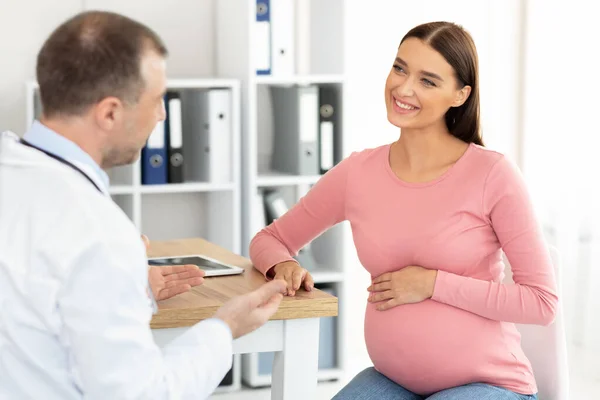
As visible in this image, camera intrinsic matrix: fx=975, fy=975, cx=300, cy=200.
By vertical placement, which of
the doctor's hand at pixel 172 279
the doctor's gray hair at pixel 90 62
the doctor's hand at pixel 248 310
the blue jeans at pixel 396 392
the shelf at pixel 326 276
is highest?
the doctor's gray hair at pixel 90 62

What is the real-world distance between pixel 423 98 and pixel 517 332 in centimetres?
55

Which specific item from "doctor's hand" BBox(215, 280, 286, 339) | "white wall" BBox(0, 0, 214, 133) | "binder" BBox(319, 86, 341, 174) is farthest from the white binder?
"doctor's hand" BBox(215, 280, 286, 339)

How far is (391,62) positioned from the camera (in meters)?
4.32

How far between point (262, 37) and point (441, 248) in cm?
192

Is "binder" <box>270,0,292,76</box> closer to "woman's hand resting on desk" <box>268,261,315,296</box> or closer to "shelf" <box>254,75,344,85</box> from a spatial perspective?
"shelf" <box>254,75,344,85</box>

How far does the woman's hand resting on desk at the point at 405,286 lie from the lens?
2.07 meters

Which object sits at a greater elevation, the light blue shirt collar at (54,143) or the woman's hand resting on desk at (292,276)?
the light blue shirt collar at (54,143)

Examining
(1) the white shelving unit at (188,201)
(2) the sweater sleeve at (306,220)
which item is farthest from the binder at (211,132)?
(2) the sweater sleeve at (306,220)

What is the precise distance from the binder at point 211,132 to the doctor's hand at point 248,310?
2.10 meters

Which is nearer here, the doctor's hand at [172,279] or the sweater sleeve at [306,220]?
the doctor's hand at [172,279]

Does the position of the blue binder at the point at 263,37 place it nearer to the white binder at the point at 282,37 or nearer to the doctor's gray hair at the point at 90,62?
the white binder at the point at 282,37

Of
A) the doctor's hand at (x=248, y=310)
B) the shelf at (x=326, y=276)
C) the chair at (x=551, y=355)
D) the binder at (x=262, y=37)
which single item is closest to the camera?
the doctor's hand at (x=248, y=310)

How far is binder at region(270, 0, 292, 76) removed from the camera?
3.82 metres

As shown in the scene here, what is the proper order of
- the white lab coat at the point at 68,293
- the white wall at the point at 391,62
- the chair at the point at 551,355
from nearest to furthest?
the white lab coat at the point at 68,293
the chair at the point at 551,355
the white wall at the point at 391,62
